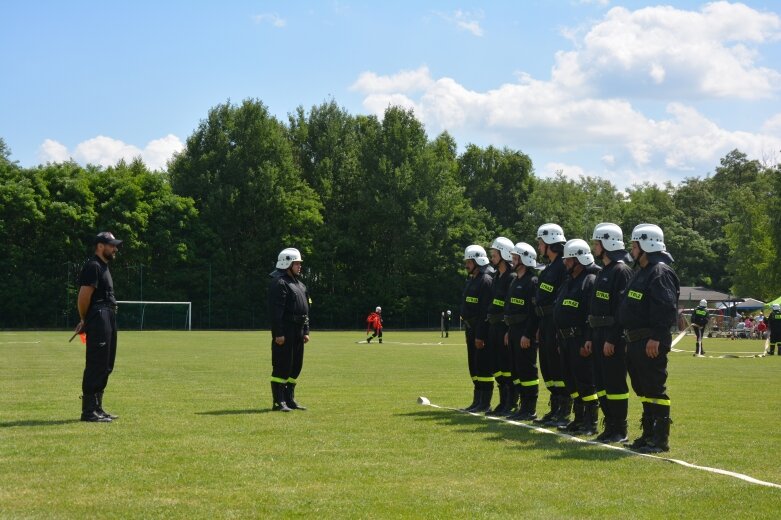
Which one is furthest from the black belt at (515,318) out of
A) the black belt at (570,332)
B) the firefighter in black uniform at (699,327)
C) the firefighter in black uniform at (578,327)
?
the firefighter in black uniform at (699,327)

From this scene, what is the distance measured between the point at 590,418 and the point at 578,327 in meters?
1.18

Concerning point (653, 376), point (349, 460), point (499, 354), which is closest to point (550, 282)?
point (499, 354)

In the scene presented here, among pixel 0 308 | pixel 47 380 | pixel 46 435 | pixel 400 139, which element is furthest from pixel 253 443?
pixel 400 139

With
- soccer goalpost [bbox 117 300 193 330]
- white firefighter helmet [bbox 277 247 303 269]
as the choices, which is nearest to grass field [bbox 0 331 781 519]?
white firefighter helmet [bbox 277 247 303 269]

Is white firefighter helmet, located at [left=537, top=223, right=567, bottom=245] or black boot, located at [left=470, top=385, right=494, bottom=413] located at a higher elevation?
white firefighter helmet, located at [left=537, top=223, right=567, bottom=245]

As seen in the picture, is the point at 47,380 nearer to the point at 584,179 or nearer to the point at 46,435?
the point at 46,435

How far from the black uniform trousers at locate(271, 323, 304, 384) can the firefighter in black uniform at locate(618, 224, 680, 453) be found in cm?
574

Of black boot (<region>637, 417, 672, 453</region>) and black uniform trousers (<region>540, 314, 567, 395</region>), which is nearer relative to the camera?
black boot (<region>637, 417, 672, 453</region>)

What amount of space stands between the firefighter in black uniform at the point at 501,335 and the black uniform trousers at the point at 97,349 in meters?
5.59

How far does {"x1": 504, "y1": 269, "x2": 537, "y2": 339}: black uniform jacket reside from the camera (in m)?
13.9

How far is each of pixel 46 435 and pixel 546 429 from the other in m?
6.34

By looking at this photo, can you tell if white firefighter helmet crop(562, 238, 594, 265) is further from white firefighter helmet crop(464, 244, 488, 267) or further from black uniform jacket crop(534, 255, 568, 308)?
white firefighter helmet crop(464, 244, 488, 267)

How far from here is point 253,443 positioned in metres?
11.1

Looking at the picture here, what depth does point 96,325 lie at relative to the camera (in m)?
12.9
